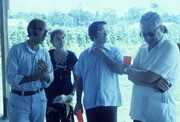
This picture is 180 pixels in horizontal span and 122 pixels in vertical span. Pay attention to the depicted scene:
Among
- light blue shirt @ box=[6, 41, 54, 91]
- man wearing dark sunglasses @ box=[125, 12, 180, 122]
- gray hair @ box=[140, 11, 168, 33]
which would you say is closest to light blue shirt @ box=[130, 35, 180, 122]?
man wearing dark sunglasses @ box=[125, 12, 180, 122]

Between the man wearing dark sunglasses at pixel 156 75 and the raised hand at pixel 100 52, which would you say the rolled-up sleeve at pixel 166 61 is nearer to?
the man wearing dark sunglasses at pixel 156 75

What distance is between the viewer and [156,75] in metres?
1.61

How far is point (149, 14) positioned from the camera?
67.9 inches

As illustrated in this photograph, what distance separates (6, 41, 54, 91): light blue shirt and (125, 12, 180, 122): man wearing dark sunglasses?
2.81 feet

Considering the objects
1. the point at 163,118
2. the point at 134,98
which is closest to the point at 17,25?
the point at 134,98

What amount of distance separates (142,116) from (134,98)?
5.8 inches

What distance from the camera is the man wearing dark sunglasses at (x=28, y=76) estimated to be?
2.04m

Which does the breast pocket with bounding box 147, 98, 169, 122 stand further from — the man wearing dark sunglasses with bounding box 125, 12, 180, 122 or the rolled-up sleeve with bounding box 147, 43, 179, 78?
the rolled-up sleeve with bounding box 147, 43, 179, 78

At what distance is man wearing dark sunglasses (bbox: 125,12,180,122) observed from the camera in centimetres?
161

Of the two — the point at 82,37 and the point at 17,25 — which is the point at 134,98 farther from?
the point at 17,25

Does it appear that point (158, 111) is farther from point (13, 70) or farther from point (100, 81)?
point (13, 70)

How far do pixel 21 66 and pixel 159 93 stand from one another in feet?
Result: 3.79

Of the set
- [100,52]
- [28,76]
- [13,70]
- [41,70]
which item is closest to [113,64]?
Answer: [100,52]

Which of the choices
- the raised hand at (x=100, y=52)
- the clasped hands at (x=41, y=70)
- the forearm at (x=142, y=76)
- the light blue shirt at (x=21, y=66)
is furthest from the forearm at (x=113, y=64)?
the light blue shirt at (x=21, y=66)
